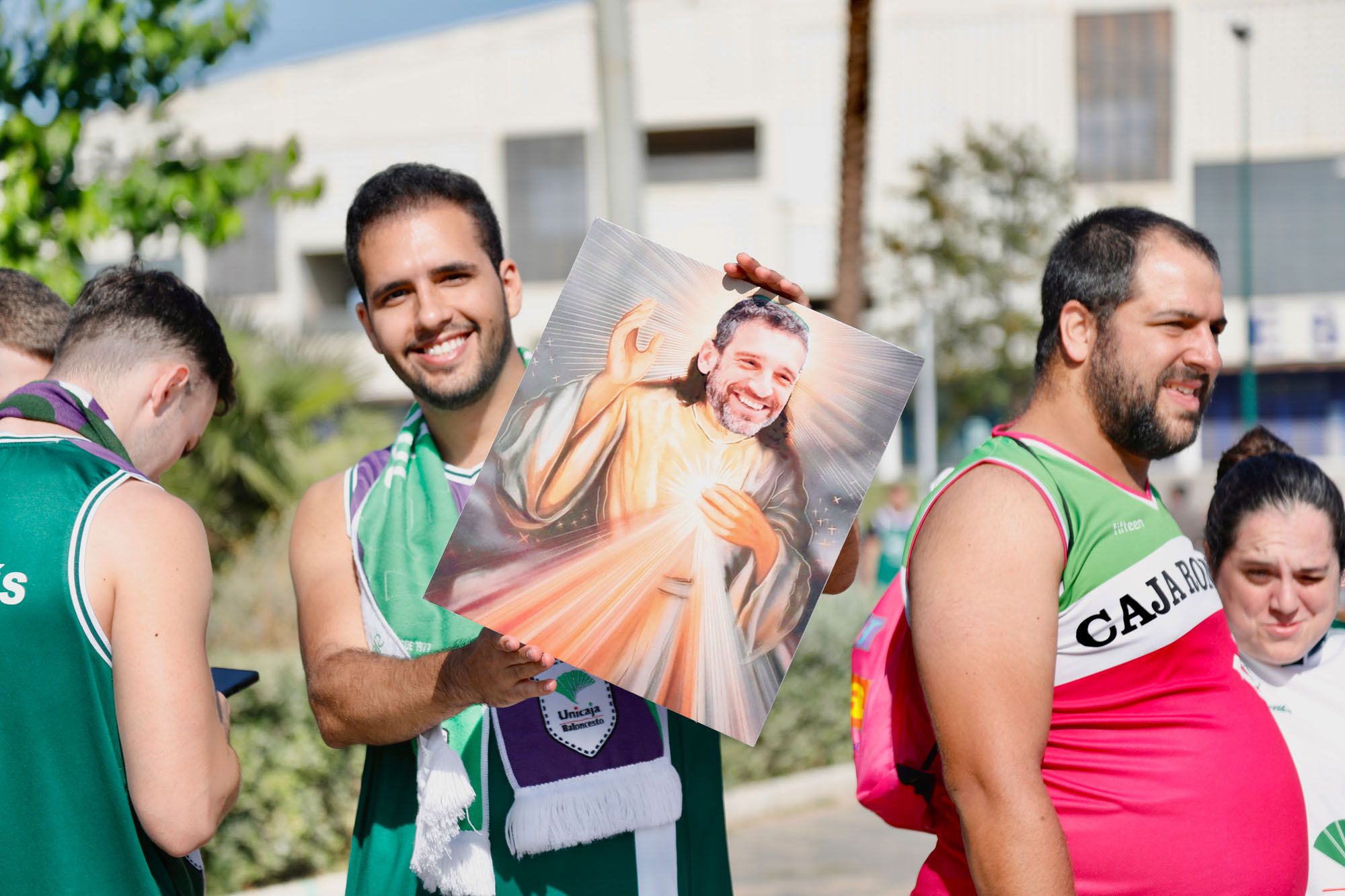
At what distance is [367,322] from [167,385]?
40cm

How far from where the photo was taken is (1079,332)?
7.34ft

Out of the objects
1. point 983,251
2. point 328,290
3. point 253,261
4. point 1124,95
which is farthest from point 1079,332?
point 328,290

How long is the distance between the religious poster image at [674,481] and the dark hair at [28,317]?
4.02 feet

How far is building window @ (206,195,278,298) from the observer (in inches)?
1307

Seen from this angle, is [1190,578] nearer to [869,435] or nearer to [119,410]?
[869,435]

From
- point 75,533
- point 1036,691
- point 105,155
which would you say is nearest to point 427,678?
point 75,533

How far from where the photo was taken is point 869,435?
6.61 ft

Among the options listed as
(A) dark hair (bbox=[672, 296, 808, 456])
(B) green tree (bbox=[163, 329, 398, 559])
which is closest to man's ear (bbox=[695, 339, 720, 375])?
(A) dark hair (bbox=[672, 296, 808, 456])

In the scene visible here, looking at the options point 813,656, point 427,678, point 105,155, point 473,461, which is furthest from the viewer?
point 813,656

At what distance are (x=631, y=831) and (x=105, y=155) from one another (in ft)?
17.8

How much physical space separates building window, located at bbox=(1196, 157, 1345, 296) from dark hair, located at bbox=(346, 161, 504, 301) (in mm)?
32983

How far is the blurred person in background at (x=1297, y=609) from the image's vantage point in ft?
8.00

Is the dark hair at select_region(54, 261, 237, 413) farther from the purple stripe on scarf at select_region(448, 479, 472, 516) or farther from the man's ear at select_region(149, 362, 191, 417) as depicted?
the purple stripe on scarf at select_region(448, 479, 472, 516)

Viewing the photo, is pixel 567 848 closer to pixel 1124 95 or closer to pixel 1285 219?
pixel 1124 95
